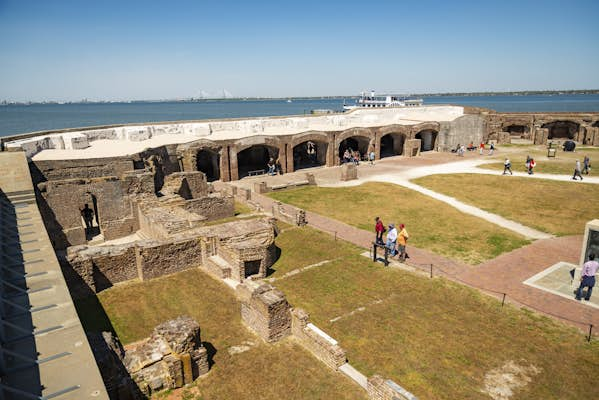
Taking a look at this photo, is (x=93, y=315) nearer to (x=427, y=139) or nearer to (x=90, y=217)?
(x=90, y=217)

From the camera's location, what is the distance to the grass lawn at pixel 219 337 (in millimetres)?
7938

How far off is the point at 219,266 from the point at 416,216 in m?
10.6

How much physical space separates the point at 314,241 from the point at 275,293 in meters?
6.57

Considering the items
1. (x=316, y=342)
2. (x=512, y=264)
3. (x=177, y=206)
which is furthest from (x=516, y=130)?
(x=316, y=342)

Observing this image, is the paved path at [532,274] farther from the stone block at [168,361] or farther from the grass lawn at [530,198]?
the stone block at [168,361]

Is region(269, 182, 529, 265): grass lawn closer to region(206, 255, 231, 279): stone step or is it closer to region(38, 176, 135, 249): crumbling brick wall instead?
region(206, 255, 231, 279): stone step

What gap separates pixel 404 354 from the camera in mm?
9031

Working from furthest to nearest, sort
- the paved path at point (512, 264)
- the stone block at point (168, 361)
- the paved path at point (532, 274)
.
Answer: the paved path at point (512, 264)
the paved path at point (532, 274)
the stone block at point (168, 361)

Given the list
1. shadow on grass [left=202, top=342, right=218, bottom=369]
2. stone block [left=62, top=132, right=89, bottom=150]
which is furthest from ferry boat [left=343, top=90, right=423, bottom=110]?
shadow on grass [left=202, top=342, right=218, bottom=369]

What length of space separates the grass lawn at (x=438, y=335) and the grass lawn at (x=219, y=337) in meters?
1.13

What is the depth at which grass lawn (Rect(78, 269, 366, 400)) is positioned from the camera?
7.94 metres

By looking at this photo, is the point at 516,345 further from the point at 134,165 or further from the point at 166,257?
the point at 134,165

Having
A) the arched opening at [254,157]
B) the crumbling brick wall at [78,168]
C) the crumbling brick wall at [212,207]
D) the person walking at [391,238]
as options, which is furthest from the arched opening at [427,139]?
the crumbling brick wall at [78,168]

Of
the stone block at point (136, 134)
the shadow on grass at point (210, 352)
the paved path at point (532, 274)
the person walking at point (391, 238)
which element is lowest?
the paved path at point (532, 274)
